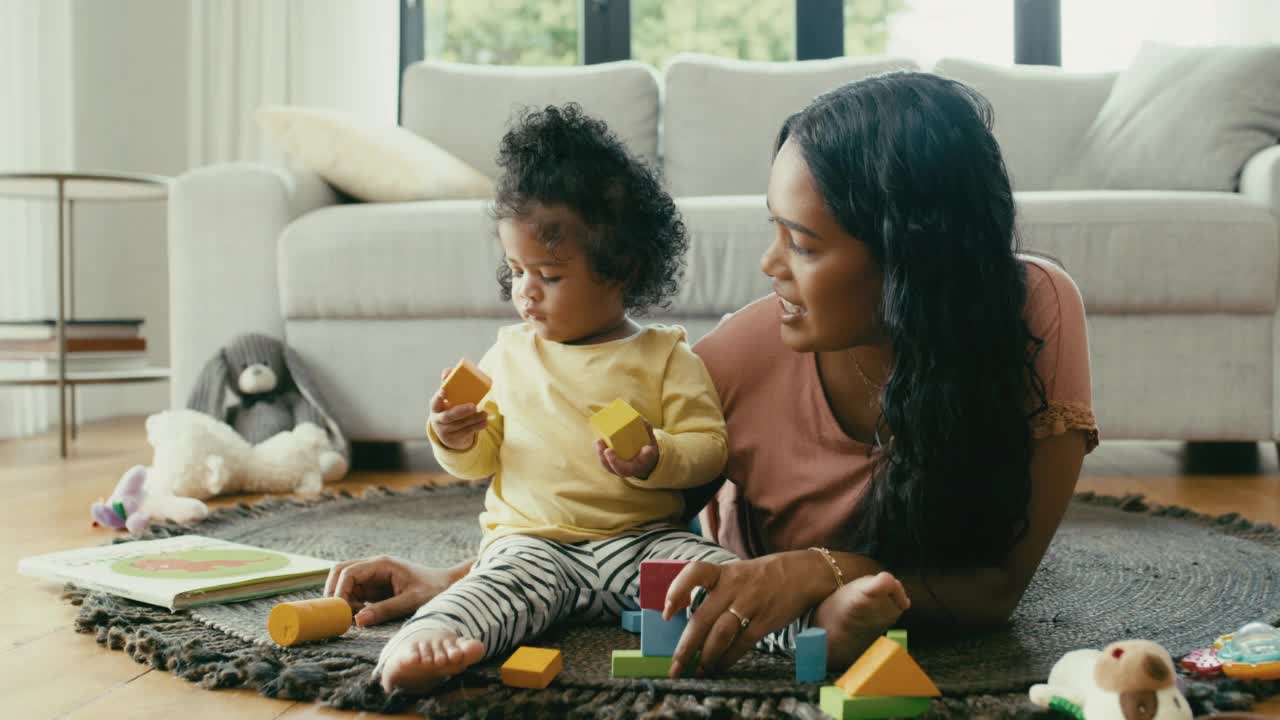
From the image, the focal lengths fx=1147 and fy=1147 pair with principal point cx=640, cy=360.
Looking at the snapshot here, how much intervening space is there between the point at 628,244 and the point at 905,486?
1.27ft

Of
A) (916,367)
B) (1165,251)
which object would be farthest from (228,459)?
(1165,251)

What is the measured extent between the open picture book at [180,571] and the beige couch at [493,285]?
94 cm

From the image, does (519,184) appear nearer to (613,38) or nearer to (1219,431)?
(1219,431)

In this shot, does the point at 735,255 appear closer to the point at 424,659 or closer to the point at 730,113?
the point at 730,113

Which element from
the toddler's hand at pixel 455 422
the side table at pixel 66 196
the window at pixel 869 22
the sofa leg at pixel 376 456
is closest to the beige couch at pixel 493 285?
the sofa leg at pixel 376 456

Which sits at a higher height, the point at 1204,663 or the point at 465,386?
the point at 465,386

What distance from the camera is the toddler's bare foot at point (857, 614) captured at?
873 millimetres

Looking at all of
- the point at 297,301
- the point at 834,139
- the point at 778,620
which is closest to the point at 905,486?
the point at 778,620

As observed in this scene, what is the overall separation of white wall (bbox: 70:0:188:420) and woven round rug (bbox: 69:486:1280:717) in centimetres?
223

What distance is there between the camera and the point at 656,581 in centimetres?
92

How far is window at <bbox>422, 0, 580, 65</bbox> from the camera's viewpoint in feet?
12.6

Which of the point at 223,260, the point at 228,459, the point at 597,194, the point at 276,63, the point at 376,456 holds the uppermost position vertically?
the point at 276,63

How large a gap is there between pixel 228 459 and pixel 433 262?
0.54m

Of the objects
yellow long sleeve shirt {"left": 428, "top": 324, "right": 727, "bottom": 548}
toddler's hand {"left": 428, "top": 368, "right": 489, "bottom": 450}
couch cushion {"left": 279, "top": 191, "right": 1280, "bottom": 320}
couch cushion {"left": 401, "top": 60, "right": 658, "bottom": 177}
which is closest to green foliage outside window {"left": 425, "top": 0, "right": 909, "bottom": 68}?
couch cushion {"left": 401, "top": 60, "right": 658, "bottom": 177}
